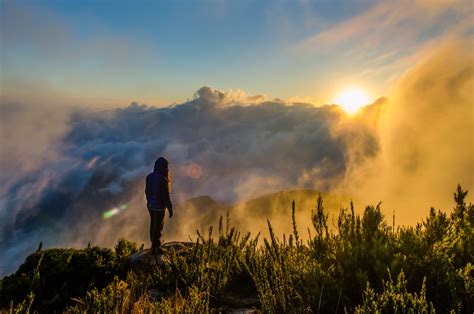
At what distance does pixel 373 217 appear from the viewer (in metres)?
4.37

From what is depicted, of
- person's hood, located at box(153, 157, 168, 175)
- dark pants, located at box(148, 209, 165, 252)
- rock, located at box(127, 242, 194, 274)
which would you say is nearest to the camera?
rock, located at box(127, 242, 194, 274)

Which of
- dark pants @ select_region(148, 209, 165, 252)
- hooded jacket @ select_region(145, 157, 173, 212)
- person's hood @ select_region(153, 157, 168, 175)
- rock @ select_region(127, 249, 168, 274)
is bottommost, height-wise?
rock @ select_region(127, 249, 168, 274)

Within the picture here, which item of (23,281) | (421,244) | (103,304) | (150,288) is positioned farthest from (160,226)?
(421,244)

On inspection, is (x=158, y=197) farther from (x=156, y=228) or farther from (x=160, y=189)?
(x=156, y=228)

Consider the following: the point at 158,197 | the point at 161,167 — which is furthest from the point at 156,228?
the point at 161,167

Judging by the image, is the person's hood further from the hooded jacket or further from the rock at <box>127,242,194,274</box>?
the rock at <box>127,242,194,274</box>

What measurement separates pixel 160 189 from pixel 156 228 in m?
1.17

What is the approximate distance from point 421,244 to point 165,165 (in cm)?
821

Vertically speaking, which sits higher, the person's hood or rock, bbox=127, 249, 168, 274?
the person's hood

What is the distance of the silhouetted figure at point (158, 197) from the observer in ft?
35.2

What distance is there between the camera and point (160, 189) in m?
10.8

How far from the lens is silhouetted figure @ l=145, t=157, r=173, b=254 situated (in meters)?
10.7

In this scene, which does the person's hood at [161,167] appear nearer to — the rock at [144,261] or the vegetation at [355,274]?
the rock at [144,261]

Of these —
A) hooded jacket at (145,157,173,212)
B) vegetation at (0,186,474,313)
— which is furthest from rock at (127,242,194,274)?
vegetation at (0,186,474,313)
